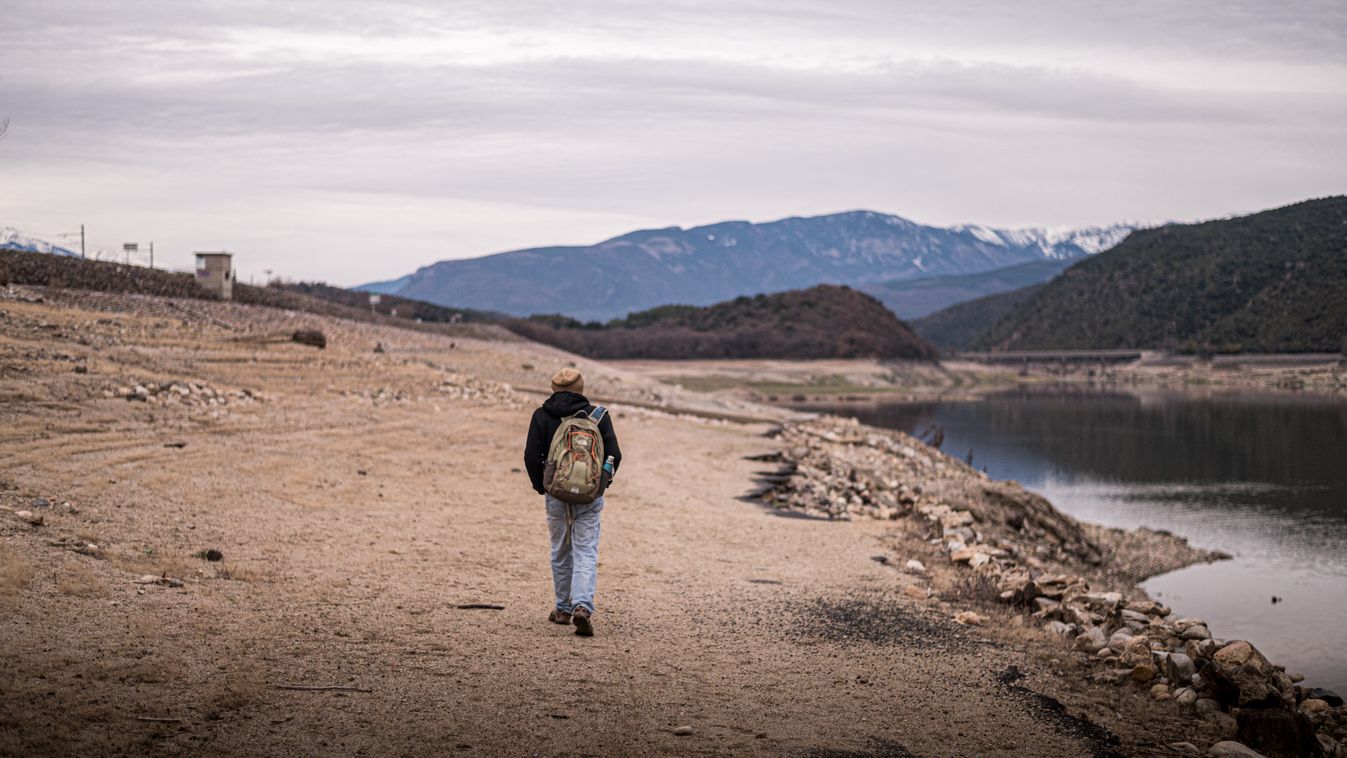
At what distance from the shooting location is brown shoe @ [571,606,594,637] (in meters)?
7.95

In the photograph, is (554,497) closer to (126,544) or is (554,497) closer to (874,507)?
(126,544)

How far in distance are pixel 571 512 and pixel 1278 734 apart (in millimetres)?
4600

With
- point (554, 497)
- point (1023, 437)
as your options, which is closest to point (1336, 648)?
point (554, 497)

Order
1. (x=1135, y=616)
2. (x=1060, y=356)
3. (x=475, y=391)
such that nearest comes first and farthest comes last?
A: (x=1135, y=616) → (x=475, y=391) → (x=1060, y=356)

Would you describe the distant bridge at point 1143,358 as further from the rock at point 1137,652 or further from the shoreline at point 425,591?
the rock at point 1137,652

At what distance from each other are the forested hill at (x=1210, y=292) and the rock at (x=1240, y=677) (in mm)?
101417

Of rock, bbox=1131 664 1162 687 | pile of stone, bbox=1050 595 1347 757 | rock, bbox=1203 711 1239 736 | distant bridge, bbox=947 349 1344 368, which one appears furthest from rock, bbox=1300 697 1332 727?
distant bridge, bbox=947 349 1344 368

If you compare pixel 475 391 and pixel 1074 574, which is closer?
pixel 1074 574

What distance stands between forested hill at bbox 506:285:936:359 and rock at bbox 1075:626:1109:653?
72.5 m

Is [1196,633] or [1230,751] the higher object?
[1230,751]

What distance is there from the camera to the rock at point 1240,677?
742 cm

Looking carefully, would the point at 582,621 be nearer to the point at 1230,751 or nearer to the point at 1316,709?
the point at 1230,751

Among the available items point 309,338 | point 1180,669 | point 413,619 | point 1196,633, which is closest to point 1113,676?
point 1180,669

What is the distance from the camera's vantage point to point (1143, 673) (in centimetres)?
823
